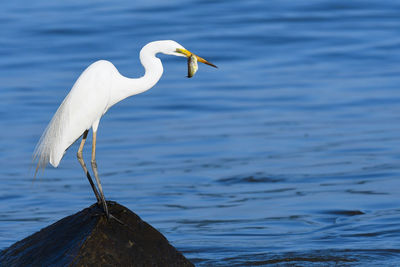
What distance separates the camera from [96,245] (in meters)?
6.66

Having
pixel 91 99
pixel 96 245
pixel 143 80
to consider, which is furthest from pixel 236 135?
pixel 96 245

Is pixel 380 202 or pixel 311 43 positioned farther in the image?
pixel 311 43

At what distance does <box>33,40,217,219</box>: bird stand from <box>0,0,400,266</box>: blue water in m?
2.28

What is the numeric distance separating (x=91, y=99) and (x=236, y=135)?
7036mm

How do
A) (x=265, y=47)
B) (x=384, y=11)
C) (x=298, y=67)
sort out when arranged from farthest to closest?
(x=384, y=11) → (x=265, y=47) → (x=298, y=67)

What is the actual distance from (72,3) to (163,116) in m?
12.8

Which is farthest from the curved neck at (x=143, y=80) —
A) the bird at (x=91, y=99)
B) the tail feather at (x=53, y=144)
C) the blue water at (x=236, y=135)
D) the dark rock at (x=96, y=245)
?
the blue water at (x=236, y=135)

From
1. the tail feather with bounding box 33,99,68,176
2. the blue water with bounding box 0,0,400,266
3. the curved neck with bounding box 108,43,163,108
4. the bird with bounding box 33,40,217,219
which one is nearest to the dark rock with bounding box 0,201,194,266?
the bird with bounding box 33,40,217,219

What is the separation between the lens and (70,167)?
507 inches

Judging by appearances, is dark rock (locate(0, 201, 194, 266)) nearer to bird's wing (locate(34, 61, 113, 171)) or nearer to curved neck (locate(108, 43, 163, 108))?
bird's wing (locate(34, 61, 113, 171))

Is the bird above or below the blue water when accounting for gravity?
above

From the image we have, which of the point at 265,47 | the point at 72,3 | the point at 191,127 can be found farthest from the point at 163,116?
the point at 72,3

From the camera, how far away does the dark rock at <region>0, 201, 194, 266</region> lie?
6.63 meters

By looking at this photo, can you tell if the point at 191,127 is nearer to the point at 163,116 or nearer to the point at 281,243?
the point at 163,116
